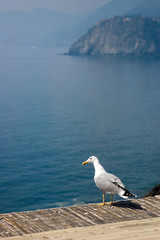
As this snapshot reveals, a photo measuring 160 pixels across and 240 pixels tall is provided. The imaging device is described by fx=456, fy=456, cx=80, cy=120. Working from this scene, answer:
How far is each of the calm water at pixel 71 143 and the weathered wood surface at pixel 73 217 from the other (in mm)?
23555

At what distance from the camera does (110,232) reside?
1432 centimetres

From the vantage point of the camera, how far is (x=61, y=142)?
6172cm

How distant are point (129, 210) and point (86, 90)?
4219 inches

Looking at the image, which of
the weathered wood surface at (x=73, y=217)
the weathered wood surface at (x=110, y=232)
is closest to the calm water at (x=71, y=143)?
the weathered wood surface at (x=73, y=217)

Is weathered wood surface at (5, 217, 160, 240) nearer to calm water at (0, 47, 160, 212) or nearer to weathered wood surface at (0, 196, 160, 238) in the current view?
weathered wood surface at (0, 196, 160, 238)

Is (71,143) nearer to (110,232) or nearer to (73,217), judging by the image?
(73,217)

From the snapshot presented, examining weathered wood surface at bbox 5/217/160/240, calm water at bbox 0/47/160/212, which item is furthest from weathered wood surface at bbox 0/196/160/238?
calm water at bbox 0/47/160/212

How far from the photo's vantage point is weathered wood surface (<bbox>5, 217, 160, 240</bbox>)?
1383 centimetres

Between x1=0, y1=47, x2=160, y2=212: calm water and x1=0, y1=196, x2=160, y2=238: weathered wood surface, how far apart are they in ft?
77.3

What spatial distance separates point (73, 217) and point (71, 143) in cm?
4510

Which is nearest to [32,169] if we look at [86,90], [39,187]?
[39,187]

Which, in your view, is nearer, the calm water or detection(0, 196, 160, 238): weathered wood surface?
detection(0, 196, 160, 238): weathered wood surface

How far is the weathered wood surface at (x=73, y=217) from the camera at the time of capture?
48.2ft

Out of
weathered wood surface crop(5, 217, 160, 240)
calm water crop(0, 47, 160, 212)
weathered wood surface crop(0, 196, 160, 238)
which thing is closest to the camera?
weathered wood surface crop(5, 217, 160, 240)
